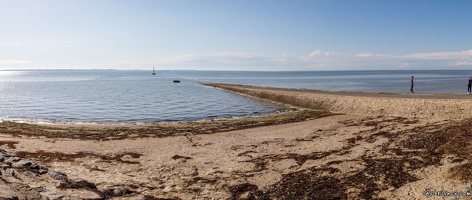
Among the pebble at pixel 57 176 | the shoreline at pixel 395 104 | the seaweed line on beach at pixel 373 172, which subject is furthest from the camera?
the shoreline at pixel 395 104

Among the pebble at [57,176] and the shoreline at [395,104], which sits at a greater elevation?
the shoreline at [395,104]

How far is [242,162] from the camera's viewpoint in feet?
49.0

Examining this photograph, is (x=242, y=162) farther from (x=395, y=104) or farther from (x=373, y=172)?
(x=395, y=104)

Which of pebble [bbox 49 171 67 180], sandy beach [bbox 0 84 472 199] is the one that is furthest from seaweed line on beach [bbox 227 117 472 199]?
pebble [bbox 49 171 67 180]

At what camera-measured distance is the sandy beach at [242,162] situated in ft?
34.3

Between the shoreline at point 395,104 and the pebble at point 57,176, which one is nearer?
the pebble at point 57,176

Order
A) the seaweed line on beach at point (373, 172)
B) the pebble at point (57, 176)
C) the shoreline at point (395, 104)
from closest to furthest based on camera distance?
1. the seaweed line on beach at point (373, 172)
2. the pebble at point (57, 176)
3. the shoreline at point (395, 104)

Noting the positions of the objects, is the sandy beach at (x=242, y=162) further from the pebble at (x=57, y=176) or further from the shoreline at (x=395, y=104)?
the shoreline at (x=395, y=104)

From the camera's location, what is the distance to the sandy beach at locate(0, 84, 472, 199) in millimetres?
10453

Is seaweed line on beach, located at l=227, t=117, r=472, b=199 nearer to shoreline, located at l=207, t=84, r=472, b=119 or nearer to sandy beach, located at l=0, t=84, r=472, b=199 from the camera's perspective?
sandy beach, located at l=0, t=84, r=472, b=199

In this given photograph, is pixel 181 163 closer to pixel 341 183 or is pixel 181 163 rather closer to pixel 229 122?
pixel 341 183

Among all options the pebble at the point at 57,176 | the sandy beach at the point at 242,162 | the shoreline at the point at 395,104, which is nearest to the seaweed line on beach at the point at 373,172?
the sandy beach at the point at 242,162

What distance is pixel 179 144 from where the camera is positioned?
19.7m

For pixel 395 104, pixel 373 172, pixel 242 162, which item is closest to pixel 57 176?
pixel 242 162
